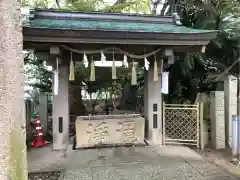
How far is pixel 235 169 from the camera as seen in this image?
566 centimetres

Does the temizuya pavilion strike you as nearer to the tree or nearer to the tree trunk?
the tree

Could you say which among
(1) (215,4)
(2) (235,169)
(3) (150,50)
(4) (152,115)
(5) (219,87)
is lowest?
(2) (235,169)

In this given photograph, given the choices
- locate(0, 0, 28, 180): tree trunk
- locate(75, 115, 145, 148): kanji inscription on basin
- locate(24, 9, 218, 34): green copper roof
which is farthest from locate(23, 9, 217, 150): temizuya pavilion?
locate(0, 0, 28, 180): tree trunk

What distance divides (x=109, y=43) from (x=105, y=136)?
2706 millimetres

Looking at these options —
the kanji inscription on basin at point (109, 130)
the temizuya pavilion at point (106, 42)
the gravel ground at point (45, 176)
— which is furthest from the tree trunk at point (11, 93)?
the kanji inscription on basin at point (109, 130)

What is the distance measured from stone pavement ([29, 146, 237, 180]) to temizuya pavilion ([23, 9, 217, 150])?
104 centimetres

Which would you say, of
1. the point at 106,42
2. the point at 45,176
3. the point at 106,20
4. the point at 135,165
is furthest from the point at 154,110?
the point at 45,176

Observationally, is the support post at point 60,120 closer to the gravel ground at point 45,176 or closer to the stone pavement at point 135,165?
the stone pavement at point 135,165

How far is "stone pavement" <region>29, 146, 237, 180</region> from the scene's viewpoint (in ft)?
15.4

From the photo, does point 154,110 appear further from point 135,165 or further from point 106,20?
point 106,20

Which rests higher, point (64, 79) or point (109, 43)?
point (109, 43)

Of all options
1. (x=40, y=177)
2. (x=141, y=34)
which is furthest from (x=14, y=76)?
(x=141, y=34)

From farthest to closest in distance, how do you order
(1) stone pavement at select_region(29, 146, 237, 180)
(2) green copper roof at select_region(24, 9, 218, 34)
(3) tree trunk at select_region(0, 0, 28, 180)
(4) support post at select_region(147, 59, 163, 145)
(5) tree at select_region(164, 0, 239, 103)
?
(5) tree at select_region(164, 0, 239, 103) → (4) support post at select_region(147, 59, 163, 145) → (2) green copper roof at select_region(24, 9, 218, 34) → (1) stone pavement at select_region(29, 146, 237, 180) → (3) tree trunk at select_region(0, 0, 28, 180)

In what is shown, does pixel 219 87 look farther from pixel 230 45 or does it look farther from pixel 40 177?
pixel 40 177
